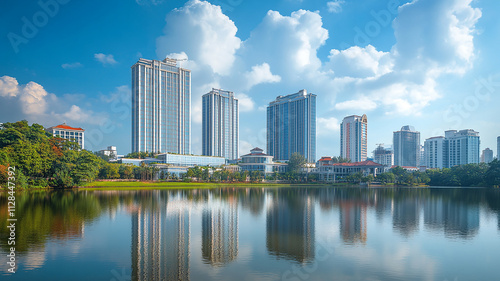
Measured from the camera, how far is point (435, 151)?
445ft

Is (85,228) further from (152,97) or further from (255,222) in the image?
(152,97)

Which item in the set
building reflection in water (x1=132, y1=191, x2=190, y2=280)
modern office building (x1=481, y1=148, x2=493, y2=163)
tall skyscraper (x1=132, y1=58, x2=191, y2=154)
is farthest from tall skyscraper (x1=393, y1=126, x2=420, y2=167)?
building reflection in water (x1=132, y1=191, x2=190, y2=280)

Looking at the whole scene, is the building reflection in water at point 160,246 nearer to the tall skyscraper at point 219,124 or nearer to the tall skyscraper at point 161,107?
the tall skyscraper at point 161,107

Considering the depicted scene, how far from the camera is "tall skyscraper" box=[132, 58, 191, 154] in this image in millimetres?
106750

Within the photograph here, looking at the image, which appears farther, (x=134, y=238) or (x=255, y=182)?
(x=255, y=182)

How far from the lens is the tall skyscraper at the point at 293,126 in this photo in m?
126

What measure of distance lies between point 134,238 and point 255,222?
8539 millimetres

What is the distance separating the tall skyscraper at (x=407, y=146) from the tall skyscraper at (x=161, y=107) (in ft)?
373

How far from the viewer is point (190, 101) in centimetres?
12138

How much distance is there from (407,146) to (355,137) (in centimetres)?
3239

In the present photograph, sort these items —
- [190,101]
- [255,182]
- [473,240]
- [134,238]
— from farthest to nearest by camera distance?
[190,101]
[255,182]
[473,240]
[134,238]

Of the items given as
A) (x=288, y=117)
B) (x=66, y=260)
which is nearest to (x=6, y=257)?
(x=66, y=260)

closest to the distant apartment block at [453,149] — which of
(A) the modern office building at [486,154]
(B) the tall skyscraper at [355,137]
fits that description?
(B) the tall skyscraper at [355,137]

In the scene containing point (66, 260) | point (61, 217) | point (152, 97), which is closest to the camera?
point (66, 260)
